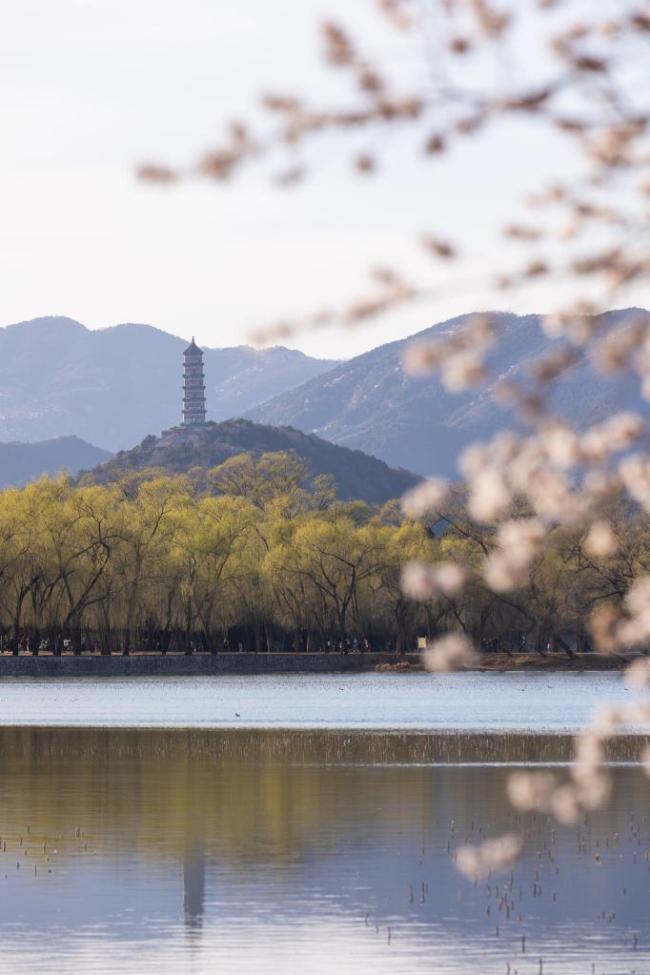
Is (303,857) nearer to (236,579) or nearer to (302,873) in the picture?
(302,873)

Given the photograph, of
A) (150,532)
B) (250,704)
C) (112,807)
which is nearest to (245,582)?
(150,532)

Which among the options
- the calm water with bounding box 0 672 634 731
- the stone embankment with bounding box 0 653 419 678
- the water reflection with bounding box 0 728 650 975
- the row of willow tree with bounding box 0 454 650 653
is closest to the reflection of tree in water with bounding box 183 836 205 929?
the water reflection with bounding box 0 728 650 975

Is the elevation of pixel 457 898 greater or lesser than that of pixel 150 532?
lesser

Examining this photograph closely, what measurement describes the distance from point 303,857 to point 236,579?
6234 centimetres

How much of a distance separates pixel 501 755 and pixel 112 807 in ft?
36.9

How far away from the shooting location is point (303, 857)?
21844 millimetres

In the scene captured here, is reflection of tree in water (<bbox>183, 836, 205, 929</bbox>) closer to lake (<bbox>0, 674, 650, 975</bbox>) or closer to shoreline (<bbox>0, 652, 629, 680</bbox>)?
lake (<bbox>0, 674, 650, 975</bbox>)

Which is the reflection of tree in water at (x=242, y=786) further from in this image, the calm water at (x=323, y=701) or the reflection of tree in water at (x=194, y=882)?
the calm water at (x=323, y=701)

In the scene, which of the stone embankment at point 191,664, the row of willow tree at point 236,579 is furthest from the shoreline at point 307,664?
the row of willow tree at point 236,579

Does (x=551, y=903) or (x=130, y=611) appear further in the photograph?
(x=130, y=611)

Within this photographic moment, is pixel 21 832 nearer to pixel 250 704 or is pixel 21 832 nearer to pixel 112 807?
pixel 112 807

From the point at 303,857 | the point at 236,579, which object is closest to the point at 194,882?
the point at 303,857

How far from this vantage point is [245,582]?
8388 centimetres

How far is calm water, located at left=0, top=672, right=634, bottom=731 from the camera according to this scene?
4847 cm
